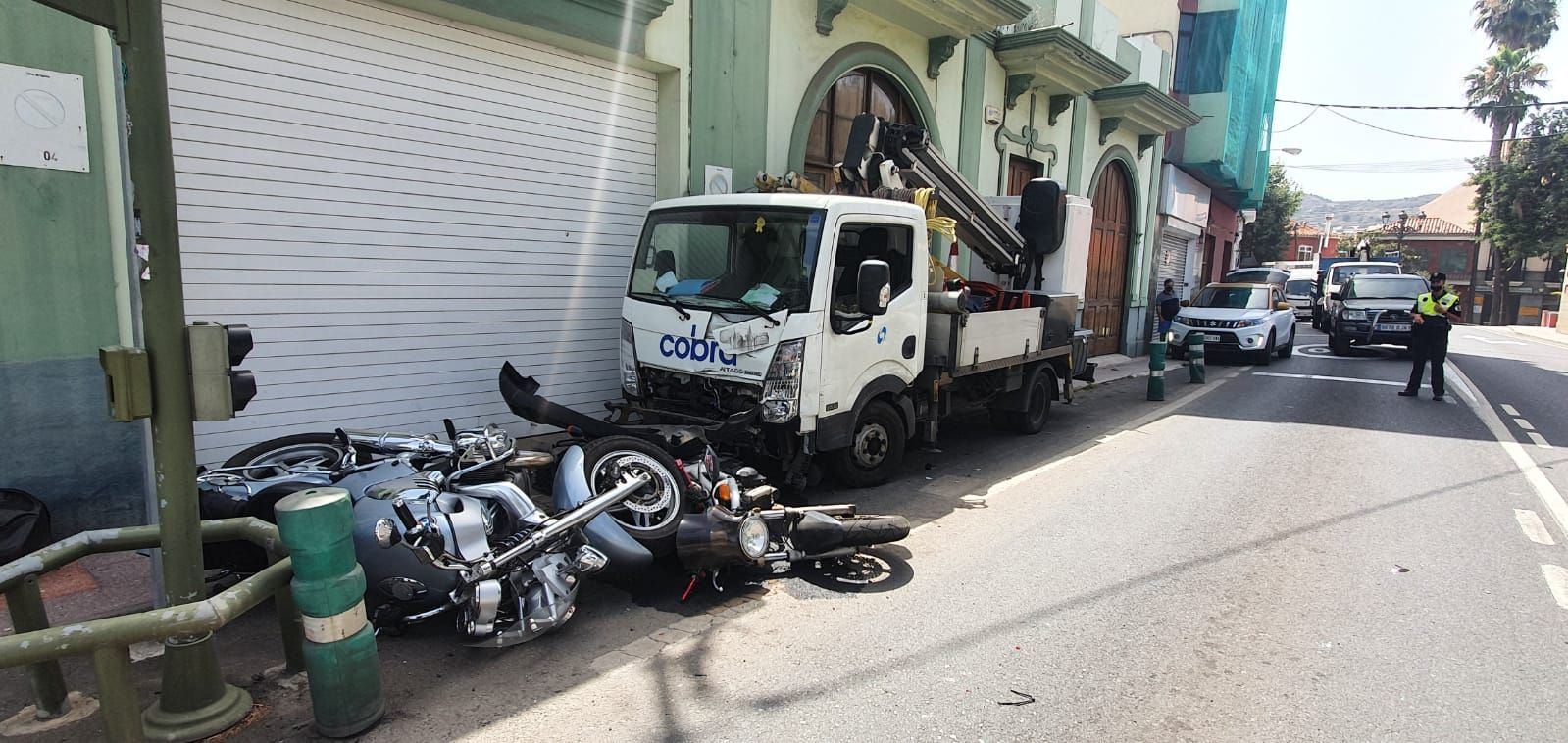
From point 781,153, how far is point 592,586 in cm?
644

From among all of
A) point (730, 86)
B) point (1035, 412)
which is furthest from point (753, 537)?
point (730, 86)

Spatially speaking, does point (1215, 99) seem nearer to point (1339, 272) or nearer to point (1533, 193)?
point (1339, 272)

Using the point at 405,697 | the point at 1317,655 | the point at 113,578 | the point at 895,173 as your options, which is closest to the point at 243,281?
the point at 113,578

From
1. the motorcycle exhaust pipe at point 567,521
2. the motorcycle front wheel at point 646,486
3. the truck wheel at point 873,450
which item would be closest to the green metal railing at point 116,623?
the motorcycle exhaust pipe at point 567,521

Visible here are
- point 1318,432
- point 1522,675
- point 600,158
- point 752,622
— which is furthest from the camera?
point 1318,432

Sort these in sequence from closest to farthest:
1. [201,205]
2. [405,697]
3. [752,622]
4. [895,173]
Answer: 1. [405,697]
2. [752,622]
3. [201,205]
4. [895,173]

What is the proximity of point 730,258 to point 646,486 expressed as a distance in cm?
213

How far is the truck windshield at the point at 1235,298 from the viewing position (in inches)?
673

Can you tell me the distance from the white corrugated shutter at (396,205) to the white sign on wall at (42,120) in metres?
0.73

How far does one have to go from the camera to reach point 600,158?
8078 mm

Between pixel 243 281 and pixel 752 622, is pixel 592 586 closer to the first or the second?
pixel 752 622

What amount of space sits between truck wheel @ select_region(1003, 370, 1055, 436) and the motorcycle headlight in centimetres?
512

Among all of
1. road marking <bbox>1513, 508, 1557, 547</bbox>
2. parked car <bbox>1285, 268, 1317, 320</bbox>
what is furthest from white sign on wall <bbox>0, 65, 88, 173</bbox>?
parked car <bbox>1285, 268, 1317, 320</bbox>

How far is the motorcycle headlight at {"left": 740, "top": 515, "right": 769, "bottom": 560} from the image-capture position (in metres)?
4.32
